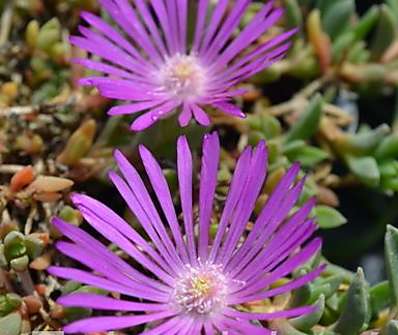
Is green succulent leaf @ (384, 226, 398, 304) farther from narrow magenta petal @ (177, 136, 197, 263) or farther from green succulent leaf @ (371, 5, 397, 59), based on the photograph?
green succulent leaf @ (371, 5, 397, 59)

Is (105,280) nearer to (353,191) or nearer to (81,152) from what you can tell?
(81,152)

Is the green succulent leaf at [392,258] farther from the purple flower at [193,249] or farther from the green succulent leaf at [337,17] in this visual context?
the green succulent leaf at [337,17]

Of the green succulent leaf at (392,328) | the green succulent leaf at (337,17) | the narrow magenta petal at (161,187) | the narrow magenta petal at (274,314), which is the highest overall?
the green succulent leaf at (337,17)

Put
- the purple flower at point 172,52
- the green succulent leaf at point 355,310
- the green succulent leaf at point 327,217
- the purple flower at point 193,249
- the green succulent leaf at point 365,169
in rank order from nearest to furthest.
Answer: the purple flower at point 193,249
the green succulent leaf at point 355,310
the purple flower at point 172,52
the green succulent leaf at point 327,217
the green succulent leaf at point 365,169

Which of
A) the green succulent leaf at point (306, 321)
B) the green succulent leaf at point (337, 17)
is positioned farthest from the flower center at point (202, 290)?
the green succulent leaf at point (337, 17)

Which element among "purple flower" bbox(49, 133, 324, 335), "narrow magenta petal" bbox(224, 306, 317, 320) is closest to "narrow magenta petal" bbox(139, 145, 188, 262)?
"purple flower" bbox(49, 133, 324, 335)

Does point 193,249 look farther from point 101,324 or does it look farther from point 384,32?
point 384,32

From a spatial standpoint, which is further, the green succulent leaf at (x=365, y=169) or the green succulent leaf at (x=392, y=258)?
the green succulent leaf at (x=365, y=169)
